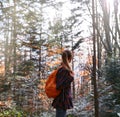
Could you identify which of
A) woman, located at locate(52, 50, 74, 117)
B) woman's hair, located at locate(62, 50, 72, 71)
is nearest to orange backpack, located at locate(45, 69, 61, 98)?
woman, located at locate(52, 50, 74, 117)

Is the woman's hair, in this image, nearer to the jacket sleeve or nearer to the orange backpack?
the jacket sleeve

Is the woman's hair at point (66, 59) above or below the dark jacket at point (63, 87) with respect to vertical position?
above

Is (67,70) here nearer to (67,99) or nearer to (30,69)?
(67,99)

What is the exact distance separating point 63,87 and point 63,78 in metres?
0.15

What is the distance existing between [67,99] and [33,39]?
18.8 metres

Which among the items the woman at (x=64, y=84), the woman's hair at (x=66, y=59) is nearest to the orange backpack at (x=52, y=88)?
the woman at (x=64, y=84)

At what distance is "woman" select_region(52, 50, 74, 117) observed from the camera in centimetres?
490

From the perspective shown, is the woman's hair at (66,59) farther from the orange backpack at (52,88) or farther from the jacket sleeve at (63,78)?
the orange backpack at (52,88)

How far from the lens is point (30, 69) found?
2100 centimetres

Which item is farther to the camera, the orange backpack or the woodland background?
the woodland background

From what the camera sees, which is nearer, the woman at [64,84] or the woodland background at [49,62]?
the woman at [64,84]

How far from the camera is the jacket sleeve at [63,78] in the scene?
16.0 ft

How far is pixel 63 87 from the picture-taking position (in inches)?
193

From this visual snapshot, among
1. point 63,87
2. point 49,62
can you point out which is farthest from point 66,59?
point 49,62
